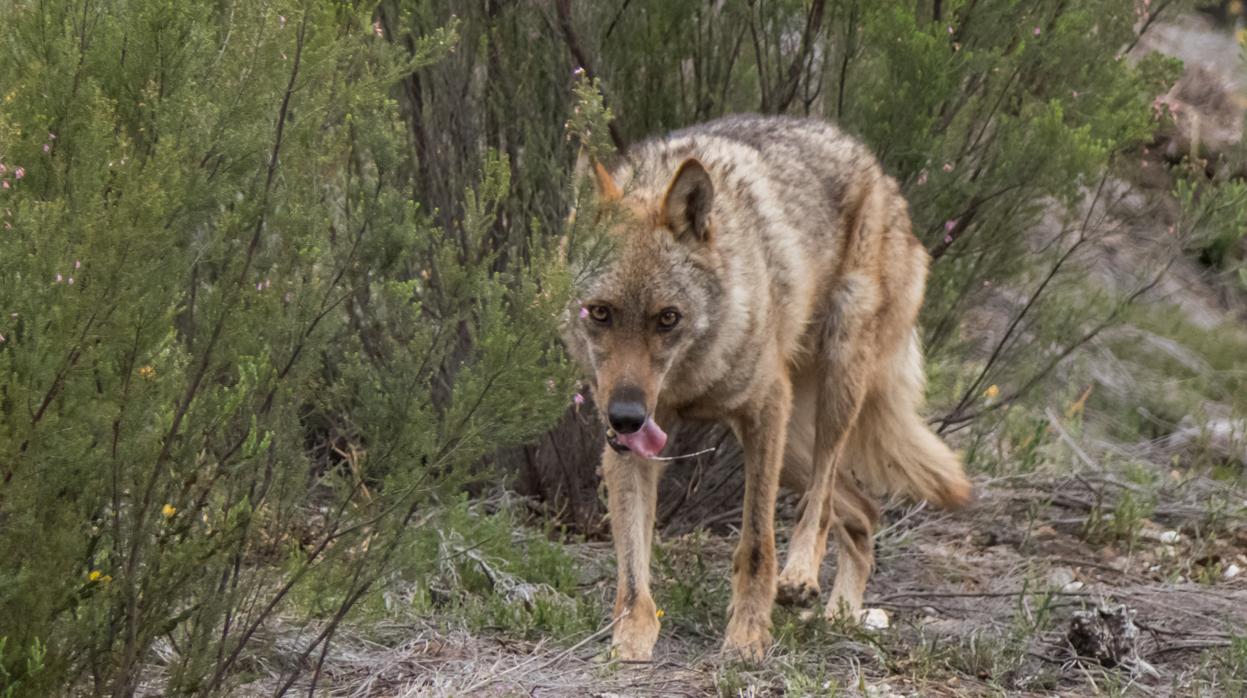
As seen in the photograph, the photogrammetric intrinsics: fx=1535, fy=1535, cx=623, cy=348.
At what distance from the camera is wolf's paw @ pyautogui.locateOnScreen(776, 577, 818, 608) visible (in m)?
5.65

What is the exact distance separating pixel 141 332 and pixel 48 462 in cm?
33

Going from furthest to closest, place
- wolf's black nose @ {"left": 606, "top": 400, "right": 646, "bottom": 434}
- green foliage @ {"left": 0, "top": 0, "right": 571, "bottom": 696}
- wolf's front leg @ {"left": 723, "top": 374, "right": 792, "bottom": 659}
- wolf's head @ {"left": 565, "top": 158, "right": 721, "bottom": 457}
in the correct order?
wolf's front leg @ {"left": 723, "top": 374, "right": 792, "bottom": 659} < wolf's head @ {"left": 565, "top": 158, "right": 721, "bottom": 457} < wolf's black nose @ {"left": 606, "top": 400, "right": 646, "bottom": 434} < green foliage @ {"left": 0, "top": 0, "right": 571, "bottom": 696}

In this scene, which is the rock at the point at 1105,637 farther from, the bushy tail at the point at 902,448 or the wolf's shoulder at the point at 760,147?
the wolf's shoulder at the point at 760,147

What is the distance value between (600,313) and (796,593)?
1.42 m

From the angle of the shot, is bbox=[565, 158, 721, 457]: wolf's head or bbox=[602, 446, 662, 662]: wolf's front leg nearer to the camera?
bbox=[565, 158, 721, 457]: wolf's head

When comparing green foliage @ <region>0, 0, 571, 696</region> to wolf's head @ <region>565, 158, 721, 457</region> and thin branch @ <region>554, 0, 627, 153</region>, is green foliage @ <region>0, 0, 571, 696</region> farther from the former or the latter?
thin branch @ <region>554, 0, 627, 153</region>

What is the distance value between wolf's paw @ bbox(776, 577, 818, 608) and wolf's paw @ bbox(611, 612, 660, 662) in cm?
67

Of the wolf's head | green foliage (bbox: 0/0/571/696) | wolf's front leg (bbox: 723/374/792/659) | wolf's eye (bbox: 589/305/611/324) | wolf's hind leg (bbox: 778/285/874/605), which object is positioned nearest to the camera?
green foliage (bbox: 0/0/571/696)

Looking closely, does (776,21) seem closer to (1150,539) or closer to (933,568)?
(933,568)

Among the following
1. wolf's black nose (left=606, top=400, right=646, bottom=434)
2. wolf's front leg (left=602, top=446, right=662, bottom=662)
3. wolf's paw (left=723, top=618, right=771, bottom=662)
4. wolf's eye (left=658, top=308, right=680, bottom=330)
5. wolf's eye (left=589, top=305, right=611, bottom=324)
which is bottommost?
wolf's paw (left=723, top=618, right=771, bottom=662)

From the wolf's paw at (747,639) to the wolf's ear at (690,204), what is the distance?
135cm

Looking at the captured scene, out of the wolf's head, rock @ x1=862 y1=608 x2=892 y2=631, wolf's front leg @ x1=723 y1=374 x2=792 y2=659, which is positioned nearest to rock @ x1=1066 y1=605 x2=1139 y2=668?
rock @ x1=862 y1=608 x2=892 y2=631

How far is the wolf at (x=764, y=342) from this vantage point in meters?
5.00

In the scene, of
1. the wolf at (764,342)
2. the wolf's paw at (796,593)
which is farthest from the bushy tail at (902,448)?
the wolf's paw at (796,593)
